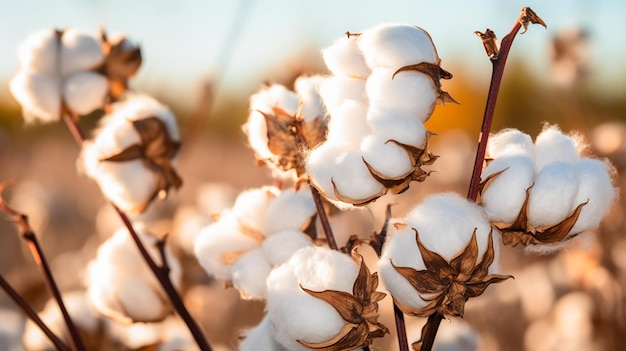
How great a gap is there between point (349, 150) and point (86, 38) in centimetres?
71

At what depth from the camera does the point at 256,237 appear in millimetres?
1112

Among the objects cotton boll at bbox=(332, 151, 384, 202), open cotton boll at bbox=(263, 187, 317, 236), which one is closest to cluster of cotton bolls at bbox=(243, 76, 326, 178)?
open cotton boll at bbox=(263, 187, 317, 236)

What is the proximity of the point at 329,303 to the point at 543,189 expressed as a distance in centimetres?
26

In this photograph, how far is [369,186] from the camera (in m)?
0.85

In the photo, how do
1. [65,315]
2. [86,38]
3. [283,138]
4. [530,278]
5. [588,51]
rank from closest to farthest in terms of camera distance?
[283,138]
[65,315]
[86,38]
[530,278]
[588,51]

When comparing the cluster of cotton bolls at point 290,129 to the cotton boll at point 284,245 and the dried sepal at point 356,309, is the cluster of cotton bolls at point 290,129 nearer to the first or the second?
the cotton boll at point 284,245

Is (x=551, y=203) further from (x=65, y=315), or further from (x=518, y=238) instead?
(x=65, y=315)

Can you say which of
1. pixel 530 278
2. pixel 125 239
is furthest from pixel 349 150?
pixel 530 278

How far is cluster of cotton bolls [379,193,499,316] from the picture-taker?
0.83 metres

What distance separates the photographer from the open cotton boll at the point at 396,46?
2.78ft

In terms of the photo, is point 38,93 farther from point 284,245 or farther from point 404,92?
point 404,92

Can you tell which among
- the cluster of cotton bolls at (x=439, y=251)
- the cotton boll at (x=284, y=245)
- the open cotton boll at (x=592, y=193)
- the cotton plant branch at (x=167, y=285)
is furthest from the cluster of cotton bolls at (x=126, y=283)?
the open cotton boll at (x=592, y=193)

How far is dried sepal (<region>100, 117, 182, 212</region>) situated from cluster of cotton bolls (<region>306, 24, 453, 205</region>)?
1.59 feet

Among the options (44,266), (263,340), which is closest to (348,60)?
(263,340)
